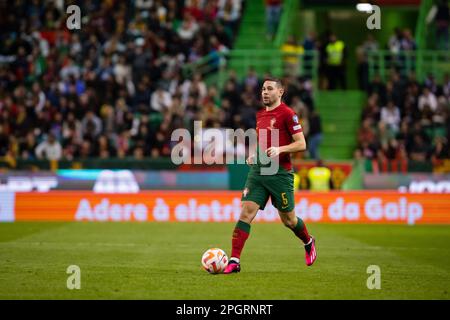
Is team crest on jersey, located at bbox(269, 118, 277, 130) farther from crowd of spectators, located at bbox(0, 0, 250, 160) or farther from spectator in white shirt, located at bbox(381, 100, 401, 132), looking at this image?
spectator in white shirt, located at bbox(381, 100, 401, 132)

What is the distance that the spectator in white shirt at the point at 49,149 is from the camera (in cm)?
2286

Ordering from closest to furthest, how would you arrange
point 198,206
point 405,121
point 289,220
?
point 289,220 < point 198,206 < point 405,121

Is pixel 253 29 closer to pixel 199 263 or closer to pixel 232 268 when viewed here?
pixel 199 263

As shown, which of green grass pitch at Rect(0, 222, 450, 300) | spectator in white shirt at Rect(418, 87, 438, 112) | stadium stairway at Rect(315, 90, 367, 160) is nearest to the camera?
green grass pitch at Rect(0, 222, 450, 300)

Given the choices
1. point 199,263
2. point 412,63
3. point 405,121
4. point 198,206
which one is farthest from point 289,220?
point 412,63

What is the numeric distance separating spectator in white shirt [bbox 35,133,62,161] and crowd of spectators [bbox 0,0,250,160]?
0.03 meters

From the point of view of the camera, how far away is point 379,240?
52.7ft

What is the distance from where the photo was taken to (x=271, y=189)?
10.6m

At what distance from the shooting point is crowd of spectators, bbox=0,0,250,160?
2323 centimetres

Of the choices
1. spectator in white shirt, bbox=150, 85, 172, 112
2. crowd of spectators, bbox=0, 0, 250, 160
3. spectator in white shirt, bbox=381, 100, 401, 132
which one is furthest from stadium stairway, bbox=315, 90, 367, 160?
spectator in white shirt, bbox=150, 85, 172, 112

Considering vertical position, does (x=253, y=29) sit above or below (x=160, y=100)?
above

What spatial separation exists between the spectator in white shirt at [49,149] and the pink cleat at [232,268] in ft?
43.4

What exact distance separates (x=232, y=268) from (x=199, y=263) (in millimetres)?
1322
